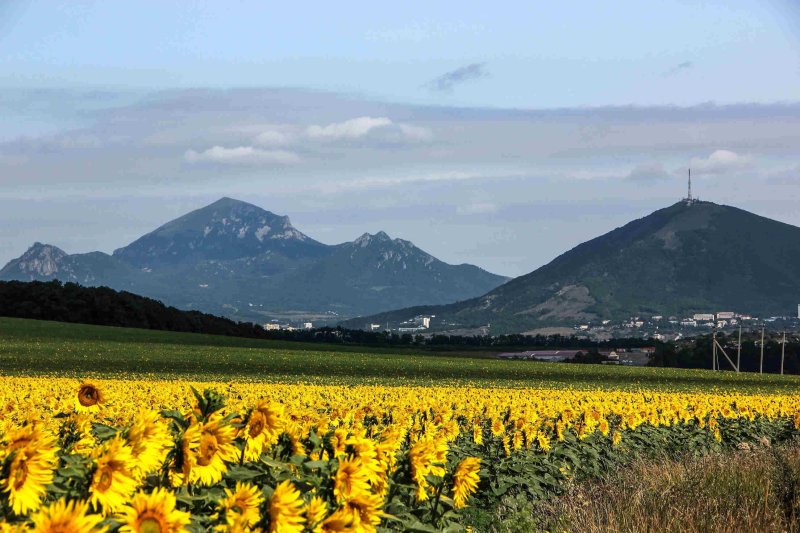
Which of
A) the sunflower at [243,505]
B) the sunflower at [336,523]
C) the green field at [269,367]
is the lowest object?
the green field at [269,367]

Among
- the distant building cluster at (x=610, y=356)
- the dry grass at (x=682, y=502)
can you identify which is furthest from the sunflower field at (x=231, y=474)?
the distant building cluster at (x=610, y=356)

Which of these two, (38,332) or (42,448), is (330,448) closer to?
(42,448)

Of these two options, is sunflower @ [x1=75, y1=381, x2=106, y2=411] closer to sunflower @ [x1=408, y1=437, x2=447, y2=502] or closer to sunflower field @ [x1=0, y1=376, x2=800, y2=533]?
sunflower field @ [x1=0, y1=376, x2=800, y2=533]

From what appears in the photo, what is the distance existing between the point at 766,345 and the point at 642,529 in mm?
107085

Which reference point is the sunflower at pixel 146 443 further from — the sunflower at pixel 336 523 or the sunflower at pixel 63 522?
the sunflower at pixel 63 522

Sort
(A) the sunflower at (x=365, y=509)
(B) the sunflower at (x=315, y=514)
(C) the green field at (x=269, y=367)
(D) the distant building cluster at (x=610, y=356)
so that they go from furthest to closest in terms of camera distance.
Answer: (D) the distant building cluster at (x=610, y=356) → (C) the green field at (x=269, y=367) → (A) the sunflower at (x=365, y=509) → (B) the sunflower at (x=315, y=514)

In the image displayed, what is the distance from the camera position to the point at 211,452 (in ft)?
16.9

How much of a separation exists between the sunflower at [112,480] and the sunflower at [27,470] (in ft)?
0.66

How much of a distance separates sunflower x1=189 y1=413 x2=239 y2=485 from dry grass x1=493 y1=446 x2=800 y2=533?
4230 millimetres

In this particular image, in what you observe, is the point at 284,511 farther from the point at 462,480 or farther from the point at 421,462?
the point at 462,480

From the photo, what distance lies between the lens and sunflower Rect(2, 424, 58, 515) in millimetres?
4156

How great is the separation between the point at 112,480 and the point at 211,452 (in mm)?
738

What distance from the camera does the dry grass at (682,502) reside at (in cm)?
942

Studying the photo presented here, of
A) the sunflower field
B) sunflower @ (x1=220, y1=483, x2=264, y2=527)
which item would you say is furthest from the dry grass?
sunflower @ (x1=220, y1=483, x2=264, y2=527)
